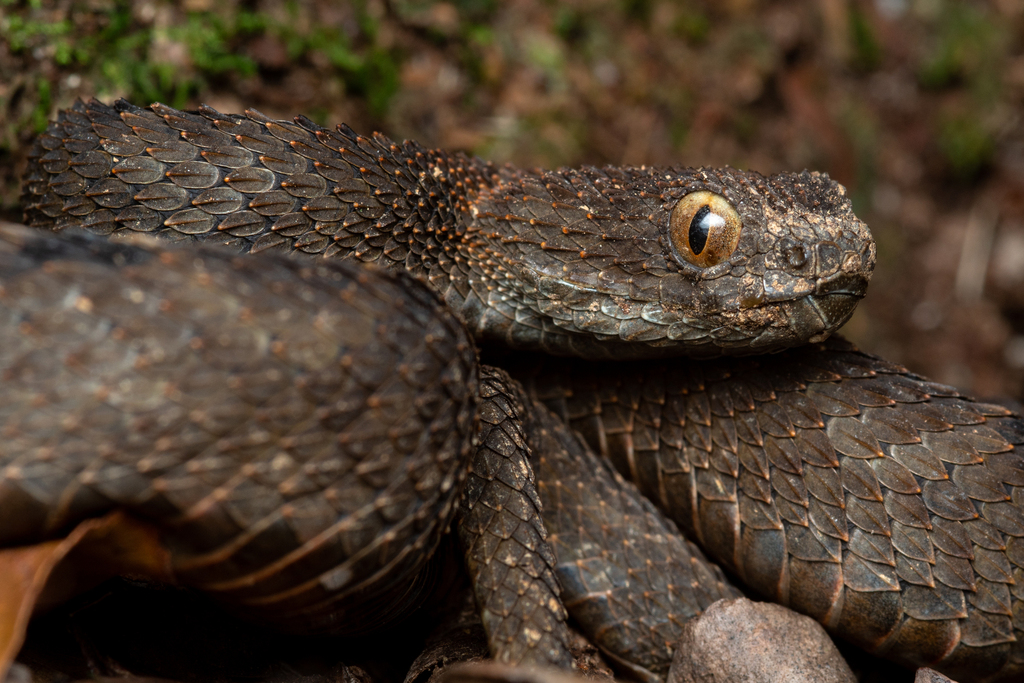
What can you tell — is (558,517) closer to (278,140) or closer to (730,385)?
(730,385)

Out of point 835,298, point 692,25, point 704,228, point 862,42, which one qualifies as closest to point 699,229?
point 704,228

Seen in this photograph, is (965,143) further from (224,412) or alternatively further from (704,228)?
(224,412)

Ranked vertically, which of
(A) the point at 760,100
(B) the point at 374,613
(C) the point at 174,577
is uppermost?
(A) the point at 760,100

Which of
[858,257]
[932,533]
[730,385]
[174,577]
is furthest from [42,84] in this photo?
[932,533]

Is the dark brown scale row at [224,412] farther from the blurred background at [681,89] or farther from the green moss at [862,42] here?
the green moss at [862,42]

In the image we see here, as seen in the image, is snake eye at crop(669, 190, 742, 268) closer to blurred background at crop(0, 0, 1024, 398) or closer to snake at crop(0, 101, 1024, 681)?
snake at crop(0, 101, 1024, 681)

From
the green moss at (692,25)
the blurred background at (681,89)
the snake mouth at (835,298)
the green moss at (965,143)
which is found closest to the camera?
the snake mouth at (835,298)

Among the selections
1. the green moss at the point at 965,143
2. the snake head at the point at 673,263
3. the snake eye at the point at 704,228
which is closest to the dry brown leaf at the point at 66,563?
the snake head at the point at 673,263
